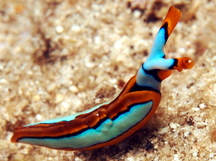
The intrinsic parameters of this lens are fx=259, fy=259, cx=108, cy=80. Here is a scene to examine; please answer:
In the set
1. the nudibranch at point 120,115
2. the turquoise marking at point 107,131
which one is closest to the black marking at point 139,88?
the nudibranch at point 120,115

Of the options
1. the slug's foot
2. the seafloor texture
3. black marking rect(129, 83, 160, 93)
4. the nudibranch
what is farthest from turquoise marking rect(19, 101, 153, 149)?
the slug's foot

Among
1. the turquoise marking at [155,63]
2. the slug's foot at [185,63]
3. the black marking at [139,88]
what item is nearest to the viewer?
the slug's foot at [185,63]

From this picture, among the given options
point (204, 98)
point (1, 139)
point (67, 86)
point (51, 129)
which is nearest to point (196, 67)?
point (204, 98)

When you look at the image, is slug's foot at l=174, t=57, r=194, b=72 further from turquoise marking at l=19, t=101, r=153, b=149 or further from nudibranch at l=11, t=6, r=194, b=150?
turquoise marking at l=19, t=101, r=153, b=149

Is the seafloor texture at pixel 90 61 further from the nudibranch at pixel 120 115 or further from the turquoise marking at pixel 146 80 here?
the turquoise marking at pixel 146 80

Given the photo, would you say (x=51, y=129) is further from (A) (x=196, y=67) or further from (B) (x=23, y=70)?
(A) (x=196, y=67)

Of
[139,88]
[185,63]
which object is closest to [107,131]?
[139,88]

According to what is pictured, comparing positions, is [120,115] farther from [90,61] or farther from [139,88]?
[90,61]
